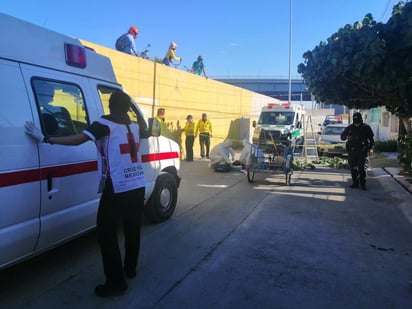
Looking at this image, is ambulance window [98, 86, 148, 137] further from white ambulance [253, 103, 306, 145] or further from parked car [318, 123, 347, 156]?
parked car [318, 123, 347, 156]

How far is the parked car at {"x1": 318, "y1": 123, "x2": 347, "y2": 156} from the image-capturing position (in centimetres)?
1573

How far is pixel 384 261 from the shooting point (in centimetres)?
435

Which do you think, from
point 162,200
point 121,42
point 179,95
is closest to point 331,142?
point 179,95

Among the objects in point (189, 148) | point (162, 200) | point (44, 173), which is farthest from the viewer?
point (189, 148)

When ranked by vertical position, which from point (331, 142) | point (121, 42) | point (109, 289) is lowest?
point (109, 289)

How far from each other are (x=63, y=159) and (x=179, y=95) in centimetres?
1056

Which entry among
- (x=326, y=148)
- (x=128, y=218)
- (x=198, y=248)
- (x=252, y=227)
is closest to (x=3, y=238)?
(x=128, y=218)

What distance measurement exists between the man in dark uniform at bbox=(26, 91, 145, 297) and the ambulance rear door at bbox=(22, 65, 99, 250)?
256 millimetres

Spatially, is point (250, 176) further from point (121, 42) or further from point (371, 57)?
point (121, 42)

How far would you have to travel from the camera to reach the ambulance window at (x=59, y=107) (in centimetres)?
337

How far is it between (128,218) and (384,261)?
9.91ft

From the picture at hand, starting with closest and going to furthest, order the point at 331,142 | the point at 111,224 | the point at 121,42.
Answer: the point at 111,224
the point at 121,42
the point at 331,142

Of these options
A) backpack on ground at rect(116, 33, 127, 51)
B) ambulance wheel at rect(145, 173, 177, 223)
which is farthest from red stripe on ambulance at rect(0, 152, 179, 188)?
backpack on ground at rect(116, 33, 127, 51)

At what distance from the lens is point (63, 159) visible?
3480 mm
